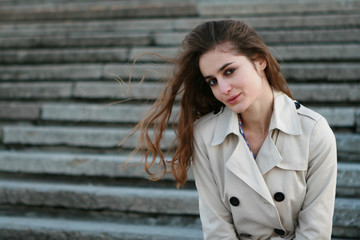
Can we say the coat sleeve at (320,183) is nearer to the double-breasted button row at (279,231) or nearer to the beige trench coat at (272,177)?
the beige trench coat at (272,177)

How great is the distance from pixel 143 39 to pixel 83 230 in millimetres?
2548

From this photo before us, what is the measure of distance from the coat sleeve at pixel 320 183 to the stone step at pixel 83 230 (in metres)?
1.03

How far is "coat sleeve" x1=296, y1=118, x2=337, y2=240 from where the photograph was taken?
1.68 m

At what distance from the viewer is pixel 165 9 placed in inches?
193

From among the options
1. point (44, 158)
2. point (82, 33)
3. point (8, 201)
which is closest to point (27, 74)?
point (82, 33)

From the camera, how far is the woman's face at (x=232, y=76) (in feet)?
5.55

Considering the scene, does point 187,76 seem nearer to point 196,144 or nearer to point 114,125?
point 196,144

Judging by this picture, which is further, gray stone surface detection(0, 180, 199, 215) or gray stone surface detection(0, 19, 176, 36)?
gray stone surface detection(0, 19, 176, 36)

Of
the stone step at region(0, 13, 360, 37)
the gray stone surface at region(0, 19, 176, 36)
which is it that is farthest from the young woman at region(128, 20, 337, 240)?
the gray stone surface at region(0, 19, 176, 36)

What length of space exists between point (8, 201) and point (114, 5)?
3.24m

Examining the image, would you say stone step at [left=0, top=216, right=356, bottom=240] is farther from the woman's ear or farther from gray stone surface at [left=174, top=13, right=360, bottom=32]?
gray stone surface at [left=174, top=13, right=360, bottom=32]

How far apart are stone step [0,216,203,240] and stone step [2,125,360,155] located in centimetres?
78

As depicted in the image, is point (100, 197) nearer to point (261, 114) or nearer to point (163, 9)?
point (261, 114)

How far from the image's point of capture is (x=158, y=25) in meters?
4.73
